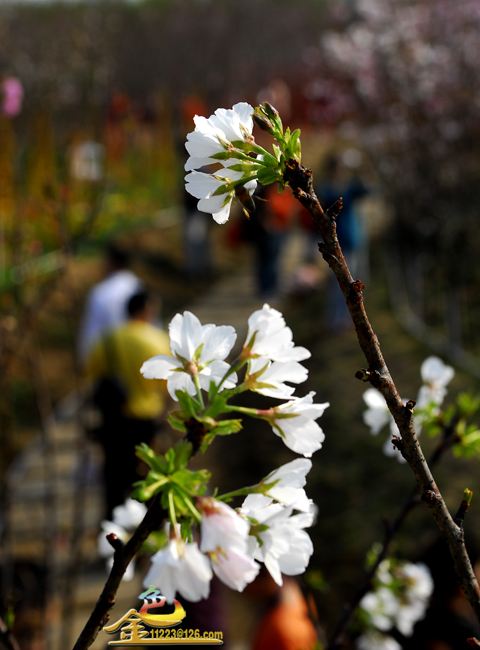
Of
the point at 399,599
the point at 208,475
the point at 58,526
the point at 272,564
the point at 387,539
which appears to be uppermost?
the point at 208,475

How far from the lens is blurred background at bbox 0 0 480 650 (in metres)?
2.81

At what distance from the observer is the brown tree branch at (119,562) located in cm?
57

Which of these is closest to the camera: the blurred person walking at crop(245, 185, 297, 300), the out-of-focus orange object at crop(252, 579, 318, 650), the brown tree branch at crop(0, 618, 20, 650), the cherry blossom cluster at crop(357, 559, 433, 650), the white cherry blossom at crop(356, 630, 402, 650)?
the brown tree branch at crop(0, 618, 20, 650)

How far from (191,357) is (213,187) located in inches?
6.9

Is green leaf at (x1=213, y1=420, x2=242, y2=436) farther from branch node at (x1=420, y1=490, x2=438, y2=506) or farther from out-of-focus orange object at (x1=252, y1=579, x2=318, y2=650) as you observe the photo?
out-of-focus orange object at (x1=252, y1=579, x2=318, y2=650)

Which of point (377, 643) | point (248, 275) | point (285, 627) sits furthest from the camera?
point (248, 275)

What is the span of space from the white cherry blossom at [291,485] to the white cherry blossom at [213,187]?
257 mm

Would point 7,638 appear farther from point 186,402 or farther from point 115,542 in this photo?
point 186,402

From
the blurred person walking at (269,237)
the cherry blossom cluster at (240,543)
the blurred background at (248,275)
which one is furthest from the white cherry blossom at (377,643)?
the blurred person walking at (269,237)

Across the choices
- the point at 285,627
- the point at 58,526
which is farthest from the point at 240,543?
the point at 58,526

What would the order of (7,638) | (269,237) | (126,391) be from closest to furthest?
(7,638) < (126,391) < (269,237)

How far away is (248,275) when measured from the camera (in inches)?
392

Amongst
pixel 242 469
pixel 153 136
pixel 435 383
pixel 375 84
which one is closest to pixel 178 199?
pixel 153 136

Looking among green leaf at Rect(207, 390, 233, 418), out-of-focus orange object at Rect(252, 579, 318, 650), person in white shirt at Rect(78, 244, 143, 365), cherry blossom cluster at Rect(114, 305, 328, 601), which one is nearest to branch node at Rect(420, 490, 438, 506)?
cherry blossom cluster at Rect(114, 305, 328, 601)
